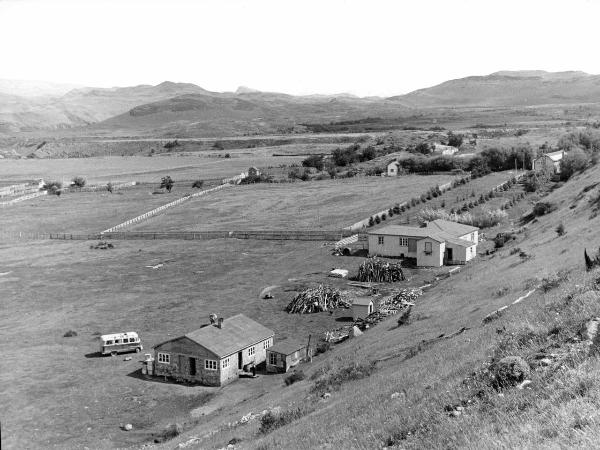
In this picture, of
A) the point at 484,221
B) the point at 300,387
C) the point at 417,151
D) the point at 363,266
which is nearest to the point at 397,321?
the point at 300,387

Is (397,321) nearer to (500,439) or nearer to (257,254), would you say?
(500,439)

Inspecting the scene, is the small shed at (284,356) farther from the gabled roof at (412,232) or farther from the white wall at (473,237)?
the white wall at (473,237)

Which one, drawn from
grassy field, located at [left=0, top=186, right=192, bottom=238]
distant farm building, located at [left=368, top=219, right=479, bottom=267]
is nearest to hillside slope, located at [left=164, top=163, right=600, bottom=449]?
distant farm building, located at [left=368, top=219, right=479, bottom=267]

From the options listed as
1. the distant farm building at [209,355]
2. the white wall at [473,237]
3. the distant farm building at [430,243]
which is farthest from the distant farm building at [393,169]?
the distant farm building at [209,355]

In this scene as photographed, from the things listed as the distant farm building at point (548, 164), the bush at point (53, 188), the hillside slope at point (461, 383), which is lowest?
the bush at point (53, 188)

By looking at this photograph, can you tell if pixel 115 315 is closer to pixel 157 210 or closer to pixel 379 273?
pixel 379 273

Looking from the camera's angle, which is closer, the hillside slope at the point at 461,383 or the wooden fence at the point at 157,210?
the hillside slope at the point at 461,383
